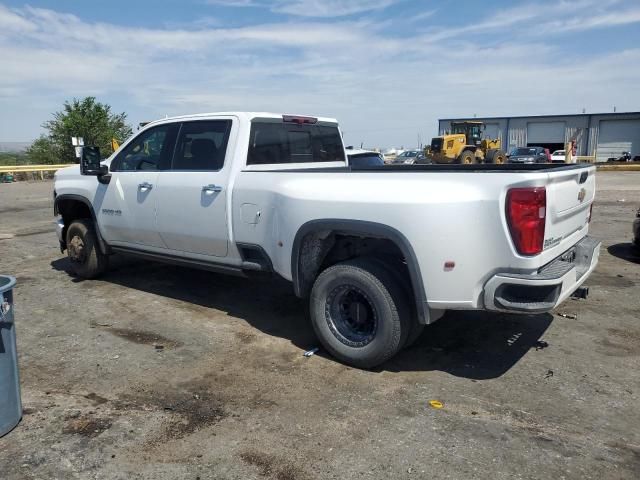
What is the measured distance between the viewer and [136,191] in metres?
5.79

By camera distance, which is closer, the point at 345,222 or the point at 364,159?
the point at 345,222

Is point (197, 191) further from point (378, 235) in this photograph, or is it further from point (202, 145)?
point (378, 235)

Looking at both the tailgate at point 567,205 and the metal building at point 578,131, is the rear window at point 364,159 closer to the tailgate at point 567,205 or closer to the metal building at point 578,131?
the tailgate at point 567,205

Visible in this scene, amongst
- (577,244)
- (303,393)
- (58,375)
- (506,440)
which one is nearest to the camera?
(506,440)

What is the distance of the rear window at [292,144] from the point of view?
5.23 meters

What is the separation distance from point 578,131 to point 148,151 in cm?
5773

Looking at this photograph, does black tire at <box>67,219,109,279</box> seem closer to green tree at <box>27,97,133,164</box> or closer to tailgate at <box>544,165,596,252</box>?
tailgate at <box>544,165,596,252</box>

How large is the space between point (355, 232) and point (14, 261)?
661cm

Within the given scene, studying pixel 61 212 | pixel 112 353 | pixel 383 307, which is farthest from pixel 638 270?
pixel 61 212

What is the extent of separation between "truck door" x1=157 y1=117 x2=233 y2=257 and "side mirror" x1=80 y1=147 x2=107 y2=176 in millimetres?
988

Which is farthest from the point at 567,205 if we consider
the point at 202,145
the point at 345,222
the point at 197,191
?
the point at 202,145

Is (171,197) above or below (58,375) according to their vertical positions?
above

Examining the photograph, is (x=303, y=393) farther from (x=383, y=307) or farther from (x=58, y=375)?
(x=58, y=375)

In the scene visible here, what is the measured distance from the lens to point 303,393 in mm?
Answer: 3846
